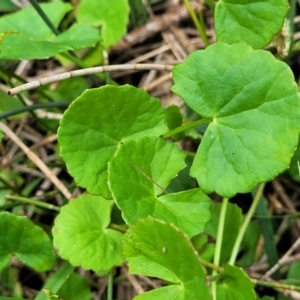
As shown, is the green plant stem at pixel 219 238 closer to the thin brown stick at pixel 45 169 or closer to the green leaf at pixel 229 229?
the green leaf at pixel 229 229

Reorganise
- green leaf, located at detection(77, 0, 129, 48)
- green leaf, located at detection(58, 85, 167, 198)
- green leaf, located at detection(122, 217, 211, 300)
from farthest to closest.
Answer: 1. green leaf, located at detection(77, 0, 129, 48)
2. green leaf, located at detection(58, 85, 167, 198)
3. green leaf, located at detection(122, 217, 211, 300)

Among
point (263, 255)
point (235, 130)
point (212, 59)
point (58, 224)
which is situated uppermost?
point (212, 59)

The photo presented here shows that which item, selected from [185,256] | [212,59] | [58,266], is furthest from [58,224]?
[212,59]

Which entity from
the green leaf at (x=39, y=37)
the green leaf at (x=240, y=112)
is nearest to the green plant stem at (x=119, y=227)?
the green leaf at (x=240, y=112)

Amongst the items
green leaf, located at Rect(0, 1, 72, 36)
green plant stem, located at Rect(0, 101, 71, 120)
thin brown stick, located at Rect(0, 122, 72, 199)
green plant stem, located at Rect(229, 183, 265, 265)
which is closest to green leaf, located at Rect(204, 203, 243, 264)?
green plant stem, located at Rect(229, 183, 265, 265)

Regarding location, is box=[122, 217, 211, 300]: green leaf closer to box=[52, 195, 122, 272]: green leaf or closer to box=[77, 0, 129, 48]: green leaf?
box=[52, 195, 122, 272]: green leaf

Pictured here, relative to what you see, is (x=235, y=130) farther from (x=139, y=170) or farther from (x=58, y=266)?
(x=58, y=266)
